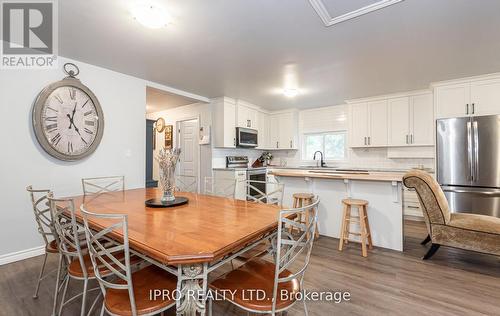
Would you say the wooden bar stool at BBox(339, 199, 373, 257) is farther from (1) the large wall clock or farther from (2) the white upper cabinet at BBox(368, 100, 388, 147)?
(1) the large wall clock

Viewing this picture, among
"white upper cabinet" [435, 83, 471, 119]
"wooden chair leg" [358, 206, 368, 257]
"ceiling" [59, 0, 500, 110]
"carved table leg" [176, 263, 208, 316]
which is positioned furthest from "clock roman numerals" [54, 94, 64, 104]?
"white upper cabinet" [435, 83, 471, 119]

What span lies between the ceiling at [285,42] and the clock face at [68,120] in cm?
47

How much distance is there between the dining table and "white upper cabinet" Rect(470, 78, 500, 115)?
3879 millimetres

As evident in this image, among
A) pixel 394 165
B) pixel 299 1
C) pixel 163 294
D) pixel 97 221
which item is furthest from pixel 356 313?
pixel 394 165

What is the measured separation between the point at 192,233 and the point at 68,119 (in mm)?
2681

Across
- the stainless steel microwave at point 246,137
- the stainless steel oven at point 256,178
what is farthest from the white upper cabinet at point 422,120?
the stainless steel microwave at point 246,137

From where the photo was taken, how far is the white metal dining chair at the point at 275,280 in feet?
3.66

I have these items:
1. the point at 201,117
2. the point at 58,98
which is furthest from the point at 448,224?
the point at 58,98

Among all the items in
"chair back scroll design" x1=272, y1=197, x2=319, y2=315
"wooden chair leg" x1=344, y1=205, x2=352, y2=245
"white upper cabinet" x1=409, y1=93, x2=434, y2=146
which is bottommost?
"wooden chair leg" x1=344, y1=205, x2=352, y2=245

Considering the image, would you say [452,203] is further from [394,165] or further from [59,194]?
[59,194]

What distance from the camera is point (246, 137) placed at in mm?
5156

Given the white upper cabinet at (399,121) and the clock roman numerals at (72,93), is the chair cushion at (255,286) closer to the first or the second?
the clock roman numerals at (72,93)

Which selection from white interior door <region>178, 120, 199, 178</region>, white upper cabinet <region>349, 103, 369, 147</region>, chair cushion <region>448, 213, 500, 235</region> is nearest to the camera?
chair cushion <region>448, 213, 500, 235</region>

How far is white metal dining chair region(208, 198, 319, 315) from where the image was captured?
1.12m
